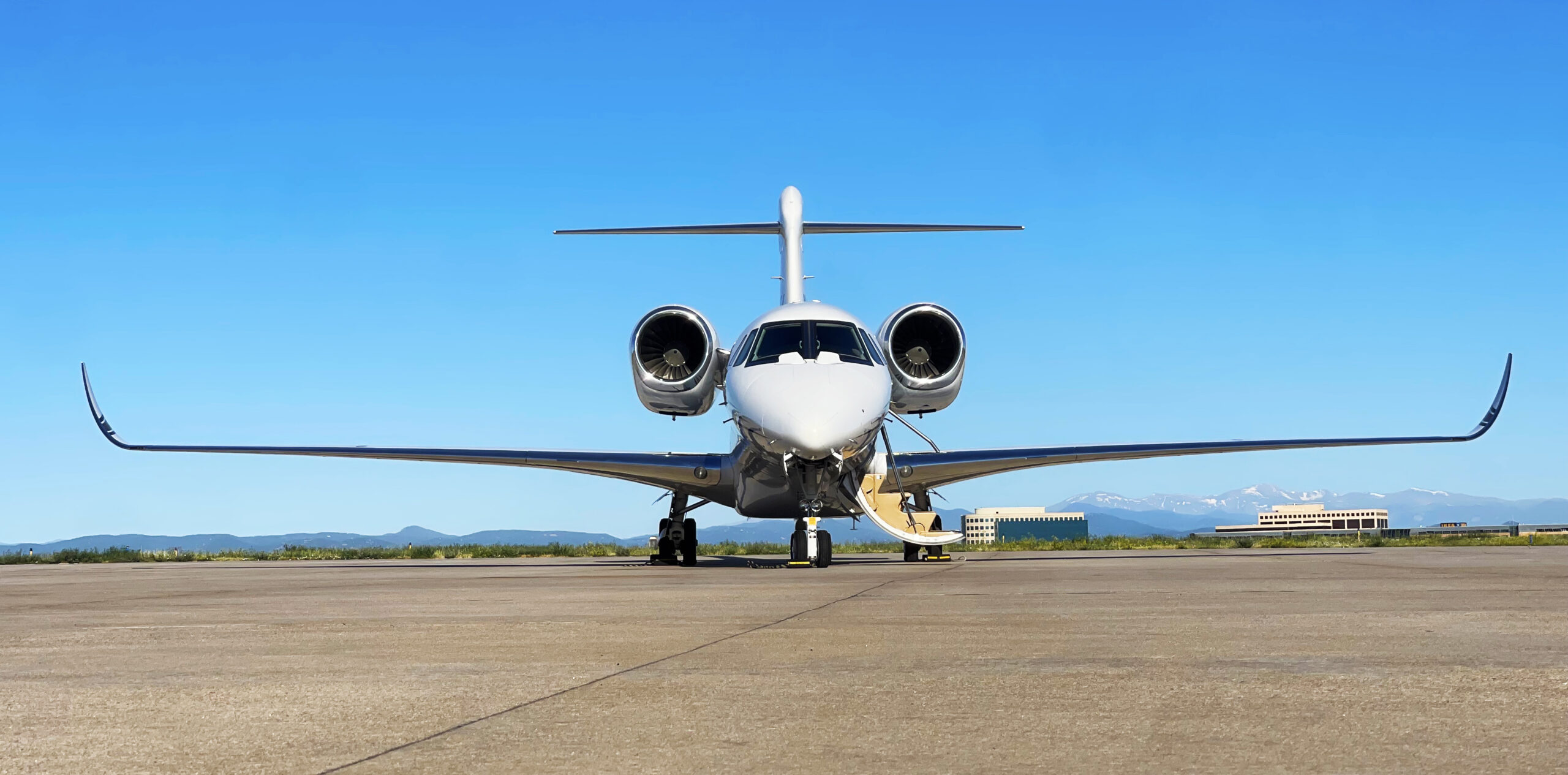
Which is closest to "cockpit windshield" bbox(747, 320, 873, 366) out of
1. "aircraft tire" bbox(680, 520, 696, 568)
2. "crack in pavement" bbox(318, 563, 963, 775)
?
"aircraft tire" bbox(680, 520, 696, 568)

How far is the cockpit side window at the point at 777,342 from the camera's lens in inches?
720

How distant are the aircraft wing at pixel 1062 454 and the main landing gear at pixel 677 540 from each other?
3.59 m

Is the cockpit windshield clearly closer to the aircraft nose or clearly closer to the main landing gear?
the aircraft nose

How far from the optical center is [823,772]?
3.63 metres

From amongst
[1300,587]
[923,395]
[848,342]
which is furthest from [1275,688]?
[923,395]

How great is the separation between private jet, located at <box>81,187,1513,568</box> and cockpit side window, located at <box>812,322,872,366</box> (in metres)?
0.02

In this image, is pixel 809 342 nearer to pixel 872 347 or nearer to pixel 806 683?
pixel 872 347

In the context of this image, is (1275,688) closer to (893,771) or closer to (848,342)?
(893,771)

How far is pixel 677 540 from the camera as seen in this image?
22.8 m

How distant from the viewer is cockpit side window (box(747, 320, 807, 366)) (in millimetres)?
18297

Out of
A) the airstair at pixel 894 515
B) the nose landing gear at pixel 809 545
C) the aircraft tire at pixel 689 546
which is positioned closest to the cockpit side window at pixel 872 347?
the airstair at pixel 894 515

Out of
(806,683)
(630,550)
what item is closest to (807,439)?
(806,683)

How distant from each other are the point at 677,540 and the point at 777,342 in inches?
220

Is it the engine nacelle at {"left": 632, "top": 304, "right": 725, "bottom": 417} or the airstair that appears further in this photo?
the engine nacelle at {"left": 632, "top": 304, "right": 725, "bottom": 417}
